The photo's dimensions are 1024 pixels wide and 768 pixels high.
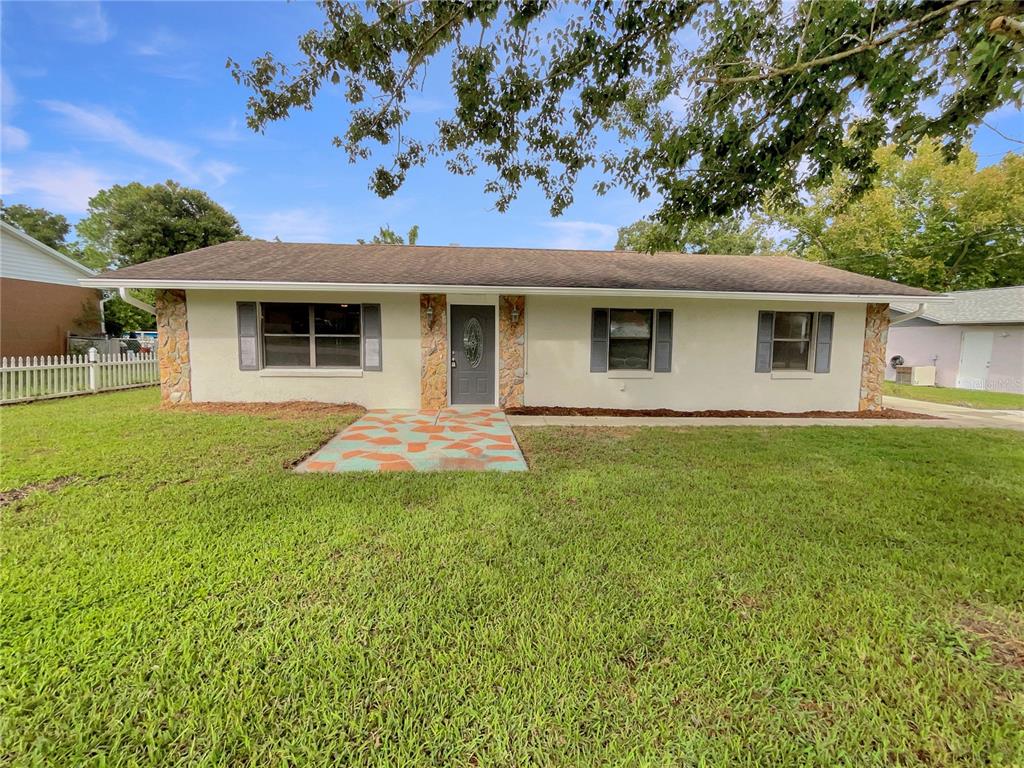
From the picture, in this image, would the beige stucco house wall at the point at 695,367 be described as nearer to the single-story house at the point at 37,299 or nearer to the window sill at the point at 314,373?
the window sill at the point at 314,373

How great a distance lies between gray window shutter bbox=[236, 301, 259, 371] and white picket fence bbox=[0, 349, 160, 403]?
3970 mm

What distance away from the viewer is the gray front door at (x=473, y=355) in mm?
9039

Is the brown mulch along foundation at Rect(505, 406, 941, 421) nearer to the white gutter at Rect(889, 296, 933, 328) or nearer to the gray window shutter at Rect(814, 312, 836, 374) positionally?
the gray window shutter at Rect(814, 312, 836, 374)

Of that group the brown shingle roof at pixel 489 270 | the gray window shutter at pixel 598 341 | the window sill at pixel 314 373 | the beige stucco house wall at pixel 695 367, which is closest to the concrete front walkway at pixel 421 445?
the window sill at pixel 314 373

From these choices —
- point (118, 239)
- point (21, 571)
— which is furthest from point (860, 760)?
point (118, 239)

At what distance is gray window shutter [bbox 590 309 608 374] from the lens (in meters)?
9.03

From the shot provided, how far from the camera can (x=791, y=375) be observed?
9.43 m

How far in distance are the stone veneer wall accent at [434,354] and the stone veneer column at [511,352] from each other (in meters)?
1.14

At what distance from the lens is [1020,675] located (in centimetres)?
210

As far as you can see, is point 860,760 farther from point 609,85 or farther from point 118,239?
point 118,239

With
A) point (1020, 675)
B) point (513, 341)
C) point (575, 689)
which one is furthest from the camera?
point (513, 341)

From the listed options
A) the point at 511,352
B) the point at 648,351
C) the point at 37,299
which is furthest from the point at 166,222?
the point at 648,351

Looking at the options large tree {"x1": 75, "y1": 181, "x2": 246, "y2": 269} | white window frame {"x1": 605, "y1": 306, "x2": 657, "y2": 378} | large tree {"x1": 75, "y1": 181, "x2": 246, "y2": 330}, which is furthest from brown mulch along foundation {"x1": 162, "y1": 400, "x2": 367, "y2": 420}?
large tree {"x1": 75, "y1": 181, "x2": 246, "y2": 330}

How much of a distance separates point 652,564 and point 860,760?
1403mm
